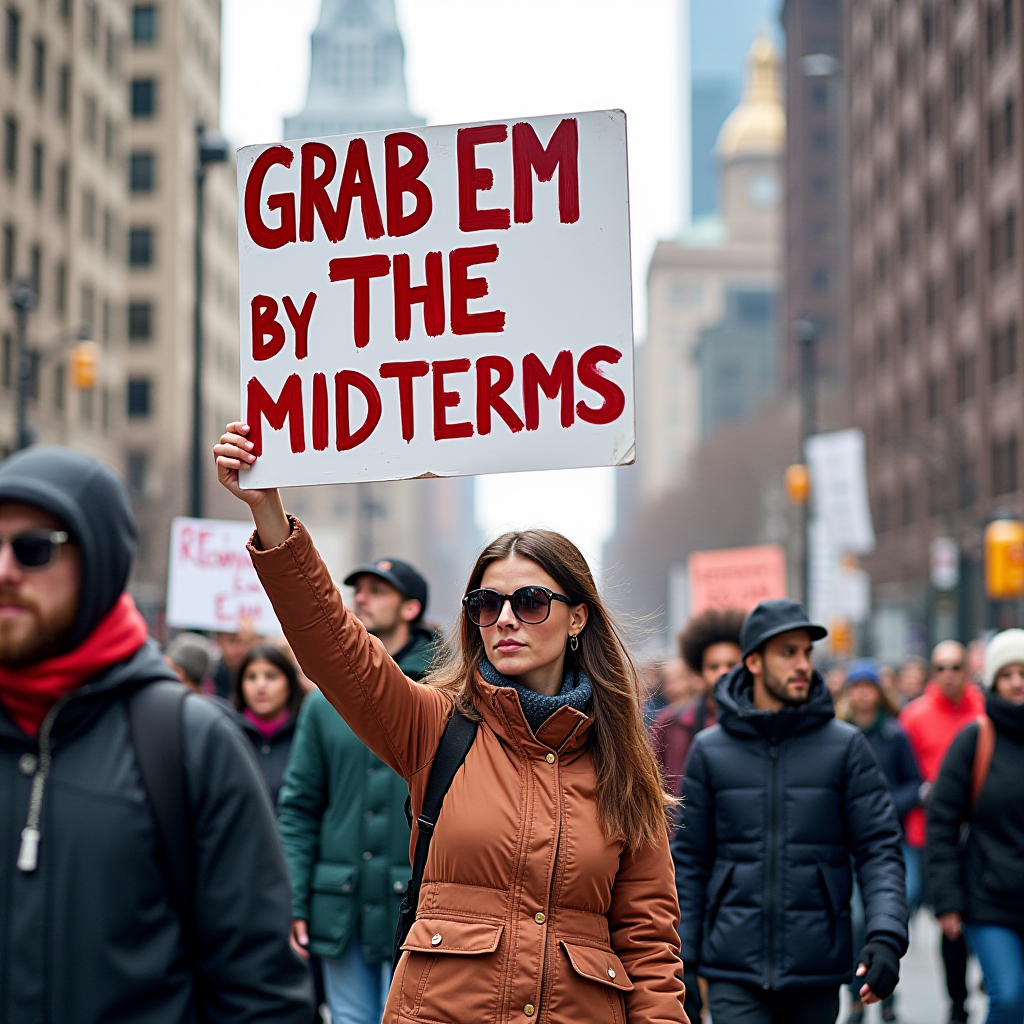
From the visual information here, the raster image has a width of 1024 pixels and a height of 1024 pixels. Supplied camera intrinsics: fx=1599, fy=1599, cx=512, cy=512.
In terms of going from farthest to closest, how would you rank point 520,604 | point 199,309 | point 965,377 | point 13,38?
point 965,377 → point 13,38 → point 199,309 → point 520,604

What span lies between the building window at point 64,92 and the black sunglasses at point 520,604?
5131 cm

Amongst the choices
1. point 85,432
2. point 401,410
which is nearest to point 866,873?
point 401,410

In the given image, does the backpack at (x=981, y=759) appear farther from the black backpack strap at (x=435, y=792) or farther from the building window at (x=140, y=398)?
the building window at (x=140, y=398)

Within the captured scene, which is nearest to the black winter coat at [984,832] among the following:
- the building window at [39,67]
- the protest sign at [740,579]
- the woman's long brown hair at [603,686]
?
the woman's long brown hair at [603,686]

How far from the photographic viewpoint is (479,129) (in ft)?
12.9

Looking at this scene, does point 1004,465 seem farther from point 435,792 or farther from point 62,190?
point 435,792

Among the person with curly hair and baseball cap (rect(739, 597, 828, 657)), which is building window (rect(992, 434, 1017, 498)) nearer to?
the person with curly hair

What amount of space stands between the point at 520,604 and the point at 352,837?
2.39 meters

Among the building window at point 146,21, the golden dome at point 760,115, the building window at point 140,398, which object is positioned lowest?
the building window at point 140,398

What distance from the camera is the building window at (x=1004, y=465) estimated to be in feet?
142

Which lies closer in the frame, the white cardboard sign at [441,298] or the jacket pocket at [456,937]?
the jacket pocket at [456,937]

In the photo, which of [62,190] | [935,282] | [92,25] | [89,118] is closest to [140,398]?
[89,118]

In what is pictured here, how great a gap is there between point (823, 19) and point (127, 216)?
156ft

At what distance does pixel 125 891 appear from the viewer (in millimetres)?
2682
